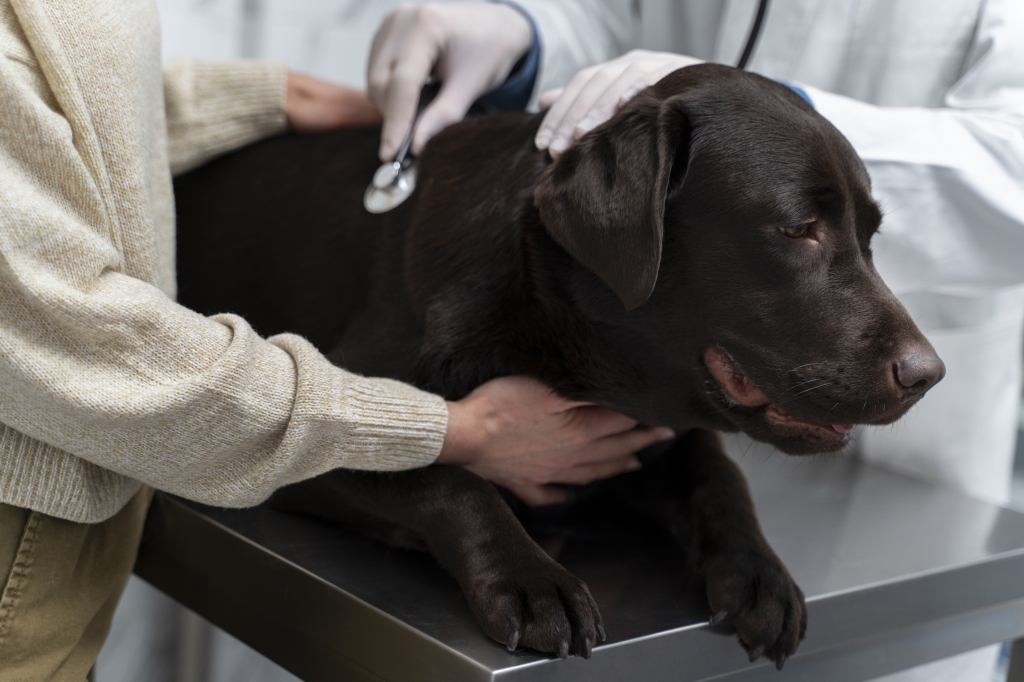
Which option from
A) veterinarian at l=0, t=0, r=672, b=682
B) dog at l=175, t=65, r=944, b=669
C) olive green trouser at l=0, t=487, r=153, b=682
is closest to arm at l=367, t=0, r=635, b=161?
dog at l=175, t=65, r=944, b=669

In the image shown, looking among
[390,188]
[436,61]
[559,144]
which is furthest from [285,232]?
[559,144]

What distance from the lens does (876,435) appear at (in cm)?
143

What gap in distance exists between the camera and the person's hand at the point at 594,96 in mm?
886

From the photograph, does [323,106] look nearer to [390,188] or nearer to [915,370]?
[390,188]

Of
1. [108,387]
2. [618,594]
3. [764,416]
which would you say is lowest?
[618,594]

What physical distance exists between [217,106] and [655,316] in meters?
0.73

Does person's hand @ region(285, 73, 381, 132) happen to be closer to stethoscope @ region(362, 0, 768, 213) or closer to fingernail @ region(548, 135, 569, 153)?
stethoscope @ region(362, 0, 768, 213)

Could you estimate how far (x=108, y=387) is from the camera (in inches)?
25.7

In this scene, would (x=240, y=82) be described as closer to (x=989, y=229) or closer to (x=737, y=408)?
(x=737, y=408)

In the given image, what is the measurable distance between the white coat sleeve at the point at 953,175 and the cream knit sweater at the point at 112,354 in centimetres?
66

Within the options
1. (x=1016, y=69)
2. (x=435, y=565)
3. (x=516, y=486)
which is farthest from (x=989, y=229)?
(x=435, y=565)

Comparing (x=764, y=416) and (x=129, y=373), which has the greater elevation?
(x=129, y=373)

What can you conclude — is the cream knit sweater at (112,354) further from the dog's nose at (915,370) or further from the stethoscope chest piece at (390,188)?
the dog's nose at (915,370)

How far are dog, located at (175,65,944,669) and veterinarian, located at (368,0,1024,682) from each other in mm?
120
